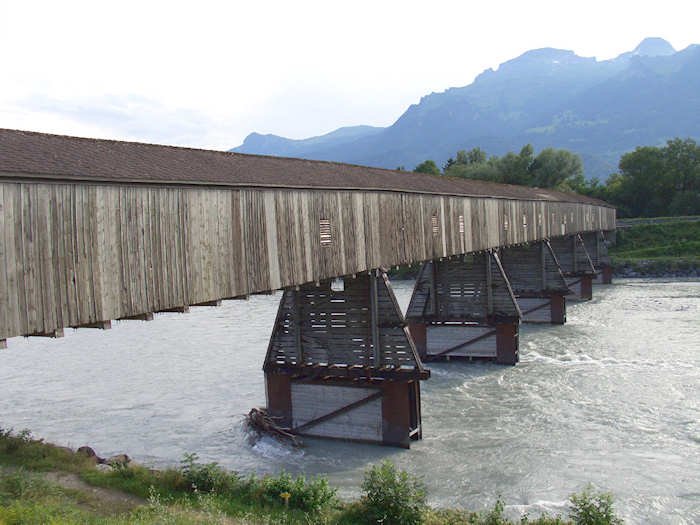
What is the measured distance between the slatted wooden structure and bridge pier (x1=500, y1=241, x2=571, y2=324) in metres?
16.5

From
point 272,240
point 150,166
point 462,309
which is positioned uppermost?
point 150,166

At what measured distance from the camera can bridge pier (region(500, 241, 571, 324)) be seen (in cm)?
3241

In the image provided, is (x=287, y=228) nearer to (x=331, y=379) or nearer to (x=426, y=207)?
(x=331, y=379)

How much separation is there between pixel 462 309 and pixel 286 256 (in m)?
13.3

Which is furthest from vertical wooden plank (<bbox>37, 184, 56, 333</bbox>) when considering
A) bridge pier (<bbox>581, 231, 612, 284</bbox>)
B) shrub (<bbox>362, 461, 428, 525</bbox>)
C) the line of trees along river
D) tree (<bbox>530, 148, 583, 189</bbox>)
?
tree (<bbox>530, 148, 583, 189</bbox>)

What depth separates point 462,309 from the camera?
2491 centimetres

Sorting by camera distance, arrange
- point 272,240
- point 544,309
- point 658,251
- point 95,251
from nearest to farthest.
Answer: point 95,251, point 272,240, point 544,309, point 658,251

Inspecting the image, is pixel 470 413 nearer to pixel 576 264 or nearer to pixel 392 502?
pixel 392 502

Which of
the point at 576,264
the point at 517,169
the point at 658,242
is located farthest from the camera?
the point at 517,169

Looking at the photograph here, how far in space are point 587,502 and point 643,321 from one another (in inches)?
984

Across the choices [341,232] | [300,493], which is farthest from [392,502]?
[341,232]

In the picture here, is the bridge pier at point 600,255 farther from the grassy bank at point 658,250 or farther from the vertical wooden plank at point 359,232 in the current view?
the vertical wooden plank at point 359,232

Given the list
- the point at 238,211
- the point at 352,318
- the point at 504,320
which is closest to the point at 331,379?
the point at 352,318

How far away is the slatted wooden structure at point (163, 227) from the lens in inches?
326
